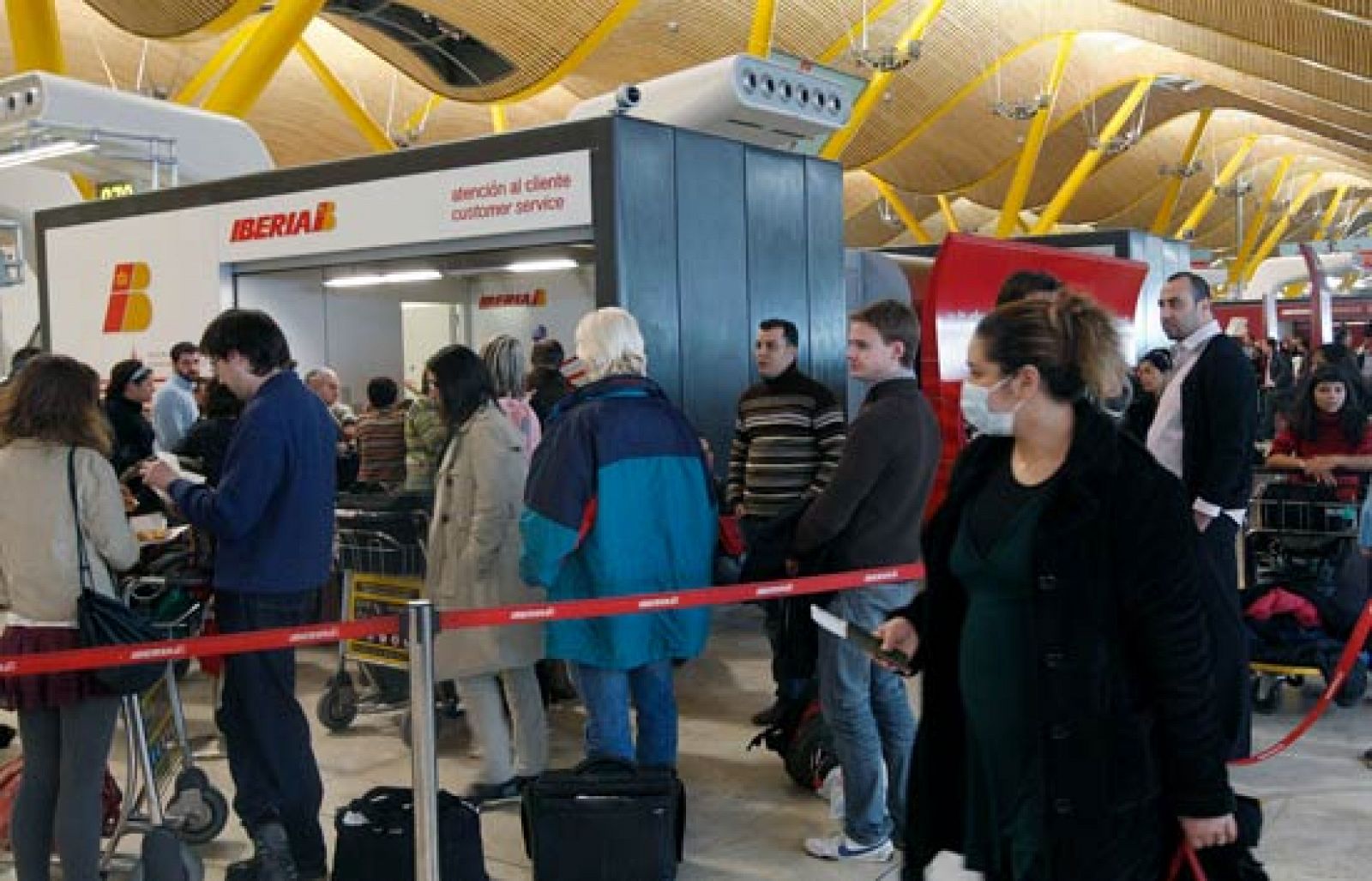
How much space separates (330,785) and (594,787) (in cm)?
174

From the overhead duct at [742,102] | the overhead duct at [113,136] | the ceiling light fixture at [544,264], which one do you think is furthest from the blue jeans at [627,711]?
the overhead duct at [113,136]

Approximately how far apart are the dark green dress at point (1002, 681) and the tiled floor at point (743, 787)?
1.76m

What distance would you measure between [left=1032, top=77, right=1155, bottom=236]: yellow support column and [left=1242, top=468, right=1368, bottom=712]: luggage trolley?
3100 cm

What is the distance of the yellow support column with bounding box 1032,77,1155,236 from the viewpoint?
3691 cm

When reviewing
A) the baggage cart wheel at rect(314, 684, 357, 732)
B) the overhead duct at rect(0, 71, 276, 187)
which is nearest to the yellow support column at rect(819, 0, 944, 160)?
the overhead duct at rect(0, 71, 276, 187)

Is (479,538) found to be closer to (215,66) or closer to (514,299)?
(514,299)

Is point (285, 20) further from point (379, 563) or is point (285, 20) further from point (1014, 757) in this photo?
point (1014, 757)

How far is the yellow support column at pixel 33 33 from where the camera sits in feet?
54.3

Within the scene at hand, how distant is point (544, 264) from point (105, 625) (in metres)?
4.49

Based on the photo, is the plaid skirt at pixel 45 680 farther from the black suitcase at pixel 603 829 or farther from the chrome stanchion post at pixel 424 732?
the black suitcase at pixel 603 829

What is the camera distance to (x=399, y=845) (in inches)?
146

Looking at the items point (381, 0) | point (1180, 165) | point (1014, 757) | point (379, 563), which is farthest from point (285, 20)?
point (1180, 165)

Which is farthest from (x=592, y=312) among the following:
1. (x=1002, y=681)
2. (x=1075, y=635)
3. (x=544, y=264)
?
(x=1075, y=635)

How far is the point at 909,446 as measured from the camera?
386cm
